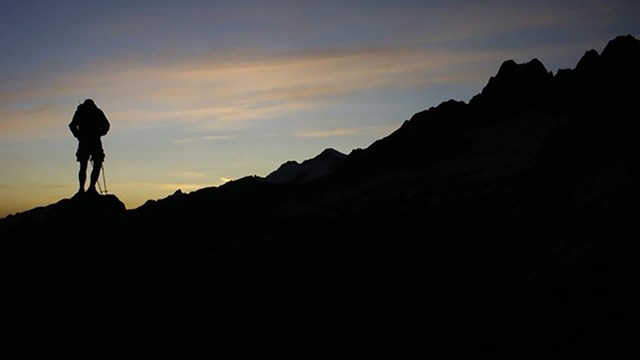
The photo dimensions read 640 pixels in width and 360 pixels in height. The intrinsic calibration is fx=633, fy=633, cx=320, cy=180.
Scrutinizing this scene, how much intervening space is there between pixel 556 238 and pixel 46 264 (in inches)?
632

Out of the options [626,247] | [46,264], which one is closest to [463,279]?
[626,247]

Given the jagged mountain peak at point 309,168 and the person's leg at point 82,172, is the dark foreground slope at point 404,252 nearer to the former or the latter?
the person's leg at point 82,172

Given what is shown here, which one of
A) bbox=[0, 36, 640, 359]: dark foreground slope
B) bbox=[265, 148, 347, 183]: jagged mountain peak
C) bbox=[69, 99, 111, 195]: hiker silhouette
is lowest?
bbox=[0, 36, 640, 359]: dark foreground slope

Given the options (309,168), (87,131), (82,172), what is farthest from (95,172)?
(309,168)

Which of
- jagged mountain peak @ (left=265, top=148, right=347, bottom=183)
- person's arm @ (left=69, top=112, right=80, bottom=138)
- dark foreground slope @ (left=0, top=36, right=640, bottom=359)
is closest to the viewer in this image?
dark foreground slope @ (left=0, top=36, right=640, bottom=359)

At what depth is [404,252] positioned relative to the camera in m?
17.8

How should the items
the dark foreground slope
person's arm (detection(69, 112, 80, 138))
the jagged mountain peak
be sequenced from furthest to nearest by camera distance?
the jagged mountain peak < person's arm (detection(69, 112, 80, 138)) < the dark foreground slope

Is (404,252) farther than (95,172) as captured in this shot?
No

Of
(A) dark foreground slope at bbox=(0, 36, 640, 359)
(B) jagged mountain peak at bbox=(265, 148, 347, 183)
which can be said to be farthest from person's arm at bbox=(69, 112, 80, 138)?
(B) jagged mountain peak at bbox=(265, 148, 347, 183)

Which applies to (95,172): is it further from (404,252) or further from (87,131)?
(404,252)

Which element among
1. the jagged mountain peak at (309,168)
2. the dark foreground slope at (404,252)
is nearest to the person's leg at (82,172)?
the dark foreground slope at (404,252)

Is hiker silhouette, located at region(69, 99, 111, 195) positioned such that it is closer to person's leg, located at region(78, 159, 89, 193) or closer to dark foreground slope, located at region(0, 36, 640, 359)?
person's leg, located at region(78, 159, 89, 193)

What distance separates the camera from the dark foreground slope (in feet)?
43.9

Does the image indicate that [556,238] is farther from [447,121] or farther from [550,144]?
[447,121]
